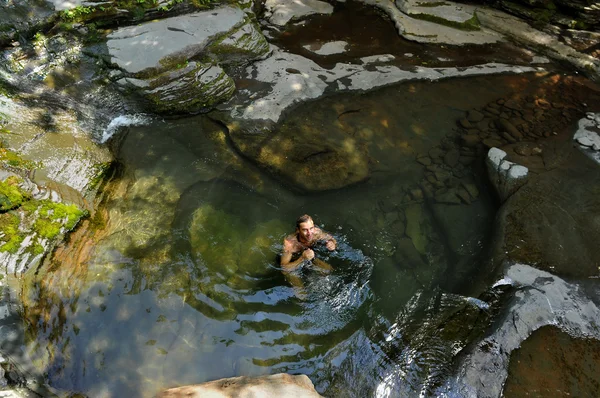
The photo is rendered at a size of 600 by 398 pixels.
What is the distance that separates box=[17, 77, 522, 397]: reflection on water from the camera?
12.4 ft

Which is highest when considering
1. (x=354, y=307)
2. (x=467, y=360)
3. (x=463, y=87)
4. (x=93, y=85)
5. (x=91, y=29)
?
(x=91, y=29)

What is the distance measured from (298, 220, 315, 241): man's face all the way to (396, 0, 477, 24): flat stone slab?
605 centimetres

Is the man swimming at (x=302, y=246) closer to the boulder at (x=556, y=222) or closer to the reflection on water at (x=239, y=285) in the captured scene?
the reflection on water at (x=239, y=285)

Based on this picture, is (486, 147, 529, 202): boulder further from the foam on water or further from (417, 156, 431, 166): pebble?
the foam on water

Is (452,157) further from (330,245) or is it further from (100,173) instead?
(100,173)

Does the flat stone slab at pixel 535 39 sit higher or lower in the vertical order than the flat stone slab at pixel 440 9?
lower

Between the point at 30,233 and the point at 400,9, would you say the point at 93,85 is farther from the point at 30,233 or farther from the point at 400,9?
the point at 400,9

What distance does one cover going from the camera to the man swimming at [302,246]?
4512 mm

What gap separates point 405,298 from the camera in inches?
172

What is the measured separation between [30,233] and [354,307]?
3.65m

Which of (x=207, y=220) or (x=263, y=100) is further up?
(x=263, y=100)

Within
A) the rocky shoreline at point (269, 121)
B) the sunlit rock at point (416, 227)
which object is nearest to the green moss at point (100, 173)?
the rocky shoreline at point (269, 121)

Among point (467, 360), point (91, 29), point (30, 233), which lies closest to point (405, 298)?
point (467, 360)

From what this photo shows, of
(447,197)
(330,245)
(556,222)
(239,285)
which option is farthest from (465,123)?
(239,285)
